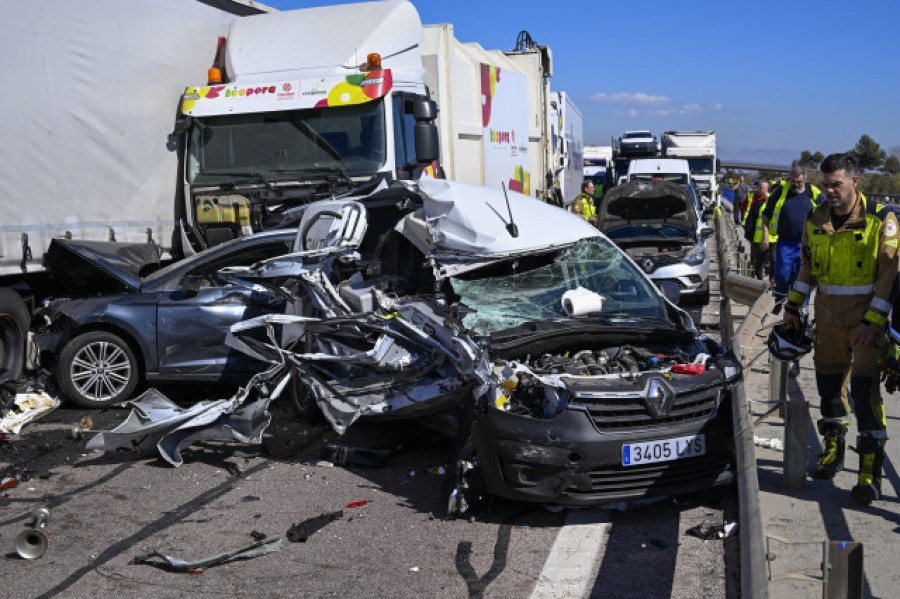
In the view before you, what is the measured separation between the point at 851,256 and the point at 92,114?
721cm

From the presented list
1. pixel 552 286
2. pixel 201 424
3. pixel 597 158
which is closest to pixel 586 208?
pixel 552 286

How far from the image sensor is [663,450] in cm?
527

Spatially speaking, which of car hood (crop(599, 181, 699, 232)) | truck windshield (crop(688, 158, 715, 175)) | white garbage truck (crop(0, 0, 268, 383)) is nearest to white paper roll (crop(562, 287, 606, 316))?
white garbage truck (crop(0, 0, 268, 383))

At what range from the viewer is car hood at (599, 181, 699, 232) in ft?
49.3

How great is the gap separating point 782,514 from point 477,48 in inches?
467

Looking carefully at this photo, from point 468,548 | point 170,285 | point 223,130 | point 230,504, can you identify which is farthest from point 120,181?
point 468,548

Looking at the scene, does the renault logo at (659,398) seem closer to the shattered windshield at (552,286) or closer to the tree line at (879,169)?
the shattered windshield at (552,286)

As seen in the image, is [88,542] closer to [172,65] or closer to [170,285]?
[170,285]

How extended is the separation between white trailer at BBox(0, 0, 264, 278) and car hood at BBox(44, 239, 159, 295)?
17 centimetres

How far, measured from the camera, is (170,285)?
8.38 metres

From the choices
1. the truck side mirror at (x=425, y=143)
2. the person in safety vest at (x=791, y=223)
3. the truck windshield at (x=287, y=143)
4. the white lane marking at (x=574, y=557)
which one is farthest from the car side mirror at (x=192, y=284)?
the person in safety vest at (x=791, y=223)

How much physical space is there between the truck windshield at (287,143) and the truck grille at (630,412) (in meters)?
5.66

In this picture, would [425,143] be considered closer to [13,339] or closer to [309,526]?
[13,339]

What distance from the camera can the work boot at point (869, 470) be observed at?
5.54 m
